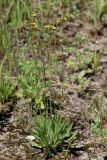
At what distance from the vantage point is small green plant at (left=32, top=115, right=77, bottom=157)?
2.81 m

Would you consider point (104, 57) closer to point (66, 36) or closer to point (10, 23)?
point (66, 36)

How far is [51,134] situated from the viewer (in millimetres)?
2795

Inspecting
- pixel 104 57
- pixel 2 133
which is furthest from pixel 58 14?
pixel 2 133

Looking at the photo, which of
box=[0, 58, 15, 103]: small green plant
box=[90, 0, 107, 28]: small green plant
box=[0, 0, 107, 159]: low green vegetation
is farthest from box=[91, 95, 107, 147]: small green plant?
box=[90, 0, 107, 28]: small green plant

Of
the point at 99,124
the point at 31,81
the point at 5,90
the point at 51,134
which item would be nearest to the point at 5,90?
the point at 5,90

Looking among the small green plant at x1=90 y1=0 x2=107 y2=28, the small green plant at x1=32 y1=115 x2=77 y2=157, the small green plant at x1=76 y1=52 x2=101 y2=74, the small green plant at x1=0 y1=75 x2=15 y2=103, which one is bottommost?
the small green plant at x1=32 y1=115 x2=77 y2=157

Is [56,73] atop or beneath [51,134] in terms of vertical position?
atop

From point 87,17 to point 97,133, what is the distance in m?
2.10

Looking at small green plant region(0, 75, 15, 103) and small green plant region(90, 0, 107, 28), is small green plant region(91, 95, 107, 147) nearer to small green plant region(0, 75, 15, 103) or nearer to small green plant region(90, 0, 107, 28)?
small green plant region(0, 75, 15, 103)

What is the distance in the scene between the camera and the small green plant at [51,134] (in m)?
2.81

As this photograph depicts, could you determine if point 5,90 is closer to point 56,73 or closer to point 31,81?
point 31,81

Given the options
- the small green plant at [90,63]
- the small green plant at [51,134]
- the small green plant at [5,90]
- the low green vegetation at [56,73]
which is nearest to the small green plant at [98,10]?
the low green vegetation at [56,73]

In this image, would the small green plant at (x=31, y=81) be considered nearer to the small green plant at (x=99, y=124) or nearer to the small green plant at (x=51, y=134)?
the small green plant at (x=51, y=134)

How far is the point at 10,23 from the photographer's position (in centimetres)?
432
